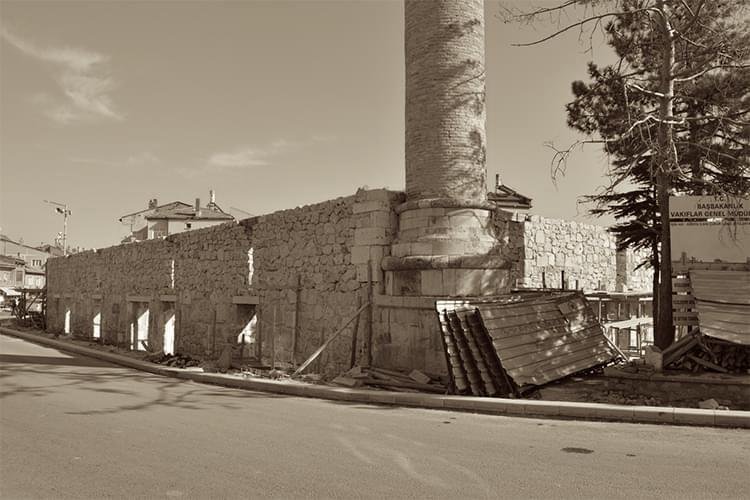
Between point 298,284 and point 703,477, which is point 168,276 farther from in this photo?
point 703,477

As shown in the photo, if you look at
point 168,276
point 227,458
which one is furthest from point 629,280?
point 227,458

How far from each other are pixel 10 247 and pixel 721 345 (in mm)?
94564

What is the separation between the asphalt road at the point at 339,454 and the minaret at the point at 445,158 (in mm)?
3156

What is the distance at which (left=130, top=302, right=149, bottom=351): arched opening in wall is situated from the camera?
68.7 ft

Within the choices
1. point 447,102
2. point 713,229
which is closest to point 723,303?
point 713,229

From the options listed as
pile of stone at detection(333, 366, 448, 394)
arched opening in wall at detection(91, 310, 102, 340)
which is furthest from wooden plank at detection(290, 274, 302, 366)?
arched opening in wall at detection(91, 310, 102, 340)

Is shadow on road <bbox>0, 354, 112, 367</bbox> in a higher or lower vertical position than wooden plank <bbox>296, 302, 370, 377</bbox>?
lower

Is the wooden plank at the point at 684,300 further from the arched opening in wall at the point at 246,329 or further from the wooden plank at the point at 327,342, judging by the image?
the arched opening in wall at the point at 246,329

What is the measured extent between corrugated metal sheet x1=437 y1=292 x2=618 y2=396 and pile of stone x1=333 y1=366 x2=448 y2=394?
0.68 meters

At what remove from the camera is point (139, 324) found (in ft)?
69.4

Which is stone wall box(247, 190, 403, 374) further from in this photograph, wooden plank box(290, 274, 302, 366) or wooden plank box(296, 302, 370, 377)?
wooden plank box(296, 302, 370, 377)

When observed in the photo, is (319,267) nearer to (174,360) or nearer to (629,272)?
(174,360)

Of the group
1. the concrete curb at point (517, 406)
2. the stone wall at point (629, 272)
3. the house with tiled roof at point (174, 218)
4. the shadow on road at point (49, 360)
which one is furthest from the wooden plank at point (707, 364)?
the house with tiled roof at point (174, 218)

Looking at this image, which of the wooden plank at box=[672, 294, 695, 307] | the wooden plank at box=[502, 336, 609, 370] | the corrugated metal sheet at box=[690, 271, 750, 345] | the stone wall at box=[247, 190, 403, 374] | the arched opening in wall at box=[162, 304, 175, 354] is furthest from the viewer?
the arched opening in wall at box=[162, 304, 175, 354]
